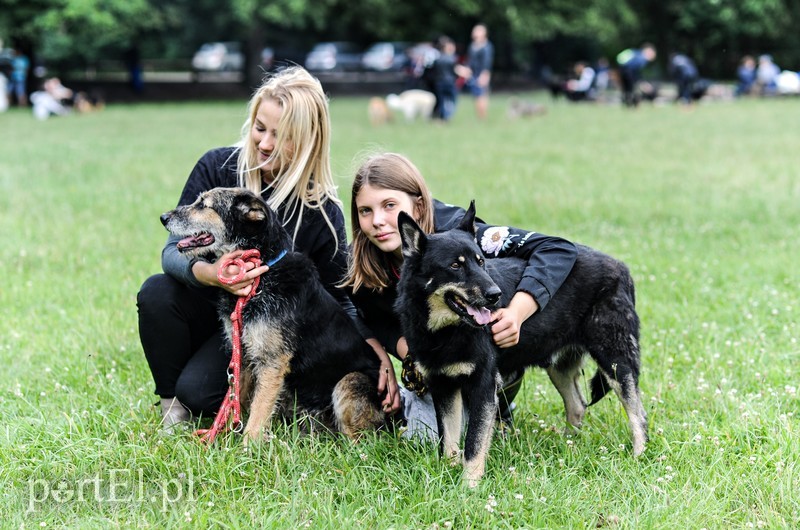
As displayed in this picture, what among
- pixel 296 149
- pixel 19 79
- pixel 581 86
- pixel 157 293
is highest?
pixel 296 149

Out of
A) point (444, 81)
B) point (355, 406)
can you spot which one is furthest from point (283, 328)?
point (444, 81)

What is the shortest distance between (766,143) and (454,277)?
53.4 feet

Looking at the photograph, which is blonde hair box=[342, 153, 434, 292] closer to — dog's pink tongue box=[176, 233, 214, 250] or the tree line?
dog's pink tongue box=[176, 233, 214, 250]

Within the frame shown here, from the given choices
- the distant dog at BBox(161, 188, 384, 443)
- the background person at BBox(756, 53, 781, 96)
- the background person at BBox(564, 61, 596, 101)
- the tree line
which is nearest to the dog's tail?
the distant dog at BBox(161, 188, 384, 443)

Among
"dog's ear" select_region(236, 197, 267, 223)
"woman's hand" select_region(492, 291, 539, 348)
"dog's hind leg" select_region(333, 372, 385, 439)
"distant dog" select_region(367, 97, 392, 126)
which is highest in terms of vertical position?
"dog's ear" select_region(236, 197, 267, 223)

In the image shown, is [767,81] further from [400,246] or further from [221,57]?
[400,246]

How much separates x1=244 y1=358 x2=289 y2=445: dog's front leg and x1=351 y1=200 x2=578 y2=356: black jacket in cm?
68

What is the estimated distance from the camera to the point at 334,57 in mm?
48719

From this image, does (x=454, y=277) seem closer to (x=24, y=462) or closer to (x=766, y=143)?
(x=24, y=462)

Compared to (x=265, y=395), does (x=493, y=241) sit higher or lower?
higher

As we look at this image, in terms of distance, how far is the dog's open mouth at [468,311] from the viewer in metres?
3.59

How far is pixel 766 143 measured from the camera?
695 inches

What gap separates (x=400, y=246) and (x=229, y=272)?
0.92m

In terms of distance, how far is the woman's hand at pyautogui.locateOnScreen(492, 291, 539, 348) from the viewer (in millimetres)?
3840
